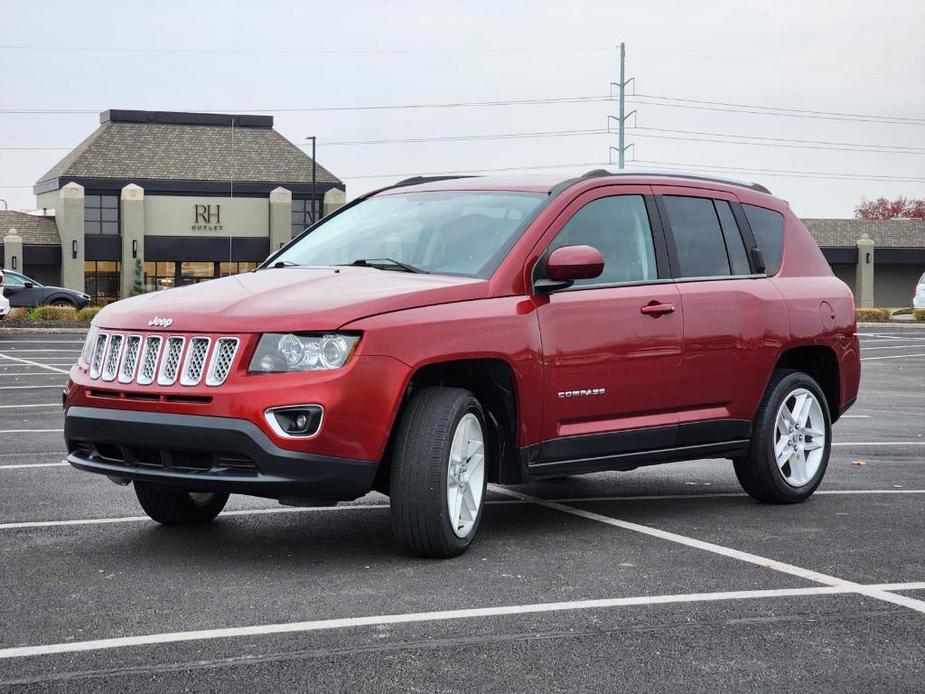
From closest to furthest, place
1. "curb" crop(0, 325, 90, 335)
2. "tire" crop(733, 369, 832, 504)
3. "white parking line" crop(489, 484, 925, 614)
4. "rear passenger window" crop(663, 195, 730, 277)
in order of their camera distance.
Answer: "white parking line" crop(489, 484, 925, 614) → "rear passenger window" crop(663, 195, 730, 277) → "tire" crop(733, 369, 832, 504) → "curb" crop(0, 325, 90, 335)

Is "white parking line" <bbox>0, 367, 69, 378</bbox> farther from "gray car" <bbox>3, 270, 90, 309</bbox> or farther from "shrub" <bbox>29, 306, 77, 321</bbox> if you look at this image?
"gray car" <bbox>3, 270, 90, 309</bbox>

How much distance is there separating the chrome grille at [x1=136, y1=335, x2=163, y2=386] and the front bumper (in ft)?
0.54

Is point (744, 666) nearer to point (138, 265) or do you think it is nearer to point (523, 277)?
point (523, 277)

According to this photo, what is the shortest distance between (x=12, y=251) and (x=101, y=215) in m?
4.95

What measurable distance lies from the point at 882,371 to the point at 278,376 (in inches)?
770

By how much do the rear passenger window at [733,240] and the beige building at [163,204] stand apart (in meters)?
59.0

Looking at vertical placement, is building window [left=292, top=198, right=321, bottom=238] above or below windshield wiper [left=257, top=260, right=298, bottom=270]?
above

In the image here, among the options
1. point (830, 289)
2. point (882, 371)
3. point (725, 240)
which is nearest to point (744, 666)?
point (725, 240)

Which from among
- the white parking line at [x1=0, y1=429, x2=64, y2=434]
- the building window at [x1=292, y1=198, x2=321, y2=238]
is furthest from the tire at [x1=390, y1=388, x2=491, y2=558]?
the building window at [x1=292, y1=198, x2=321, y2=238]

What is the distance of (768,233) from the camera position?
8688mm

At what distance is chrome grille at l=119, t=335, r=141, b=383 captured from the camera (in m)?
6.21

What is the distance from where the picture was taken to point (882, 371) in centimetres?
2370

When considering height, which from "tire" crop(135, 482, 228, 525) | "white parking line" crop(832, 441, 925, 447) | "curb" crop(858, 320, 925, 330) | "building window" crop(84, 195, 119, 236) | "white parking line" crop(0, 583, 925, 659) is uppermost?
"building window" crop(84, 195, 119, 236)

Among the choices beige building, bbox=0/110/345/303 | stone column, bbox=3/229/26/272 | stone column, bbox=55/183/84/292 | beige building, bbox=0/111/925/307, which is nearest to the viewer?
stone column, bbox=3/229/26/272
